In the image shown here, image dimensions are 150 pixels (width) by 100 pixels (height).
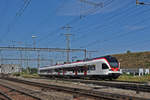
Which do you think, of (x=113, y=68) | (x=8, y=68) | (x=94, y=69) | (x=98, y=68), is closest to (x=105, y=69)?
(x=113, y=68)

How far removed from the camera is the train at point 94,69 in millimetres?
28344

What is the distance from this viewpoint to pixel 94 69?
30578mm

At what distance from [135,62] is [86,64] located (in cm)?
4769

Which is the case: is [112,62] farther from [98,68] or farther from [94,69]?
[94,69]

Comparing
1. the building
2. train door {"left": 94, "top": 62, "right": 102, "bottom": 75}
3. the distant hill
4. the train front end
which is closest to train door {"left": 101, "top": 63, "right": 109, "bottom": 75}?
the train front end

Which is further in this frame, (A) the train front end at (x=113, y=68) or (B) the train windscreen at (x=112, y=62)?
(B) the train windscreen at (x=112, y=62)

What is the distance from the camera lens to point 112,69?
28.2 metres

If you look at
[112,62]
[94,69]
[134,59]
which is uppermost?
[134,59]

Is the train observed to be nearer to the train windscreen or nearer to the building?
the train windscreen

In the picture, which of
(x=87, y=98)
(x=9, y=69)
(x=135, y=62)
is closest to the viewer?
(x=87, y=98)

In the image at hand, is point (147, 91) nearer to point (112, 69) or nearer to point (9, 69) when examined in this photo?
point (112, 69)

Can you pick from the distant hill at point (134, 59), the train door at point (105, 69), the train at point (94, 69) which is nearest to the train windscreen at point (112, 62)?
the train at point (94, 69)

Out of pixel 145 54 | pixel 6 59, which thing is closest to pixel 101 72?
pixel 6 59

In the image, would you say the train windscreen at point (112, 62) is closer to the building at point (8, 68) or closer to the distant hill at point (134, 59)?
the building at point (8, 68)
